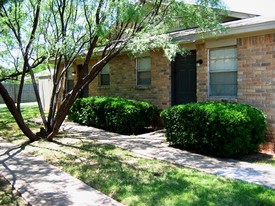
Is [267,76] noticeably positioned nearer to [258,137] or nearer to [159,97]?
[258,137]

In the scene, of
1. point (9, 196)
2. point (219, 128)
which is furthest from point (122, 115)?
point (9, 196)

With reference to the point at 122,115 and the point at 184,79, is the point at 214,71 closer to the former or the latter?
the point at 184,79

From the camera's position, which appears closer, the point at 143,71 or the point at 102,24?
the point at 102,24

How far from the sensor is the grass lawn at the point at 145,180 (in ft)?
16.1

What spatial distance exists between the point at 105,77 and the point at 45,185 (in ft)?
29.7

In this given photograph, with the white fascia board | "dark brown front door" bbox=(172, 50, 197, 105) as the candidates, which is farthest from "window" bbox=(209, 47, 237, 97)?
"dark brown front door" bbox=(172, 50, 197, 105)

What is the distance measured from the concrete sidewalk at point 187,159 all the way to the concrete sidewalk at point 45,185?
84.7 inches

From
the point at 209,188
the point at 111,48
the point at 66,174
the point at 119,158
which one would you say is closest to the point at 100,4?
the point at 111,48

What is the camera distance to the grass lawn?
4.91 meters

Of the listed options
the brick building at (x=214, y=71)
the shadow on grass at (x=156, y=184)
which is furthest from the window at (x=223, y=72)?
the shadow on grass at (x=156, y=184)

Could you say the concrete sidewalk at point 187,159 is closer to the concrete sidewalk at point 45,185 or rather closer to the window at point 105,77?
the concrete sidewalk at point 45,185

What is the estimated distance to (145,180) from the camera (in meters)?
5.83

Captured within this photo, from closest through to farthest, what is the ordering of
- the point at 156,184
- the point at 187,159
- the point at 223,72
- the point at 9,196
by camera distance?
the point at 9,196 → the point at 156,184 → the point at 187,159 → the point at 223,72

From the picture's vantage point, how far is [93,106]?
40.5 feet
